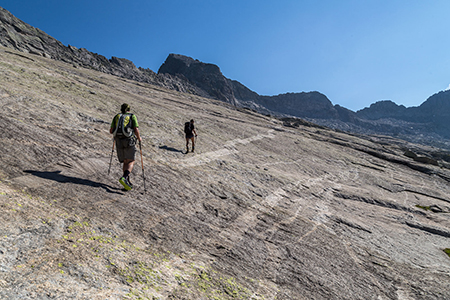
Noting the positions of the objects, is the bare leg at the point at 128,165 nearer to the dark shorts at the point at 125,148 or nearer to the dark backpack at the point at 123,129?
the dark shorts at the point at 125,148

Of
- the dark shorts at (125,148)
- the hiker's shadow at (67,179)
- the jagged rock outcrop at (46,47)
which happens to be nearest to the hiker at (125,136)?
the dark shorts at (125,148)

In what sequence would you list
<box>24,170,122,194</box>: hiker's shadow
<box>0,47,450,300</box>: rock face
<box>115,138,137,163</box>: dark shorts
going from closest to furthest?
1. <box>0,47,450,300</box>: rock face
2. <box>24,170,122,194</box>: hiker's shadow
3. <box>115,138,137,163</box>: dark shorts

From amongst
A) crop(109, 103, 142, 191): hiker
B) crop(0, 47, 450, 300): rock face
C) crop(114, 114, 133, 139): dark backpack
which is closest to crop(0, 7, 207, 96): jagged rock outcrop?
crop(0, 47, 450, 300): rock face

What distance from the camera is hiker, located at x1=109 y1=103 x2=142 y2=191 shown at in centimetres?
859

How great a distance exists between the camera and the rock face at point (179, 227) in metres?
4.67

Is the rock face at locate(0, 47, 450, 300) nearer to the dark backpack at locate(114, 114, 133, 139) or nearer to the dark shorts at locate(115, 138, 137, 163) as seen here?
the dark shorts at locate(115, 138, 137, 163)

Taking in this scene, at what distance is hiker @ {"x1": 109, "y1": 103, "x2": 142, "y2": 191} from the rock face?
792 millimetres

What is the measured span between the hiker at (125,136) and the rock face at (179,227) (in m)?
0.79

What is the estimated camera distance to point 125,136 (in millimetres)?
8648

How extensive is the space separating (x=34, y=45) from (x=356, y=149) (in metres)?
114

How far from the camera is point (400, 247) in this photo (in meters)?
11.5

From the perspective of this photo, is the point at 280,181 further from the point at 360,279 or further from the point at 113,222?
the point at 113,222

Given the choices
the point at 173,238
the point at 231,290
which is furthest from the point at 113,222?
the point at 231,290

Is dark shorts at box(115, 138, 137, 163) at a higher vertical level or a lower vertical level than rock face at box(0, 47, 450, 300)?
higher
